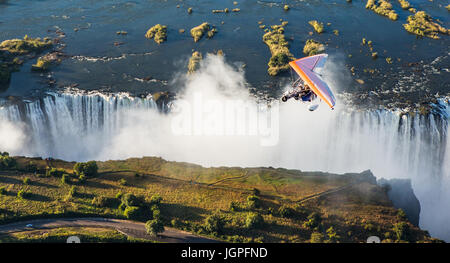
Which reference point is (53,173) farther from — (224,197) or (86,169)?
(224,197)

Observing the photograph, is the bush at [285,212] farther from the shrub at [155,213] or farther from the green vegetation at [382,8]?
the green vegetation at [382,8]

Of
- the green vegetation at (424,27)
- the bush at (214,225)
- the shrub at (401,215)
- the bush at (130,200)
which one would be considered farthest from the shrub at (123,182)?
the green vegetation at (424,27)

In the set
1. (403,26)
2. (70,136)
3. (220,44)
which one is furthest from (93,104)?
(403,26)

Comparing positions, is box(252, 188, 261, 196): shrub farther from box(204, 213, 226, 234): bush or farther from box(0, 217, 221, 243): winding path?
box(0, 217, 221, 243): winding path

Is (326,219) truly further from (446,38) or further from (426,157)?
(446,38)

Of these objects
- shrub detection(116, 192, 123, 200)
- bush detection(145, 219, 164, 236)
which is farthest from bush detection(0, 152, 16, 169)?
bush detection(145, 219, 164, 236)

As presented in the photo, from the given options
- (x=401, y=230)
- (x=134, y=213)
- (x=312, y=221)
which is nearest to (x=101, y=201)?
(x=134, y=213)
